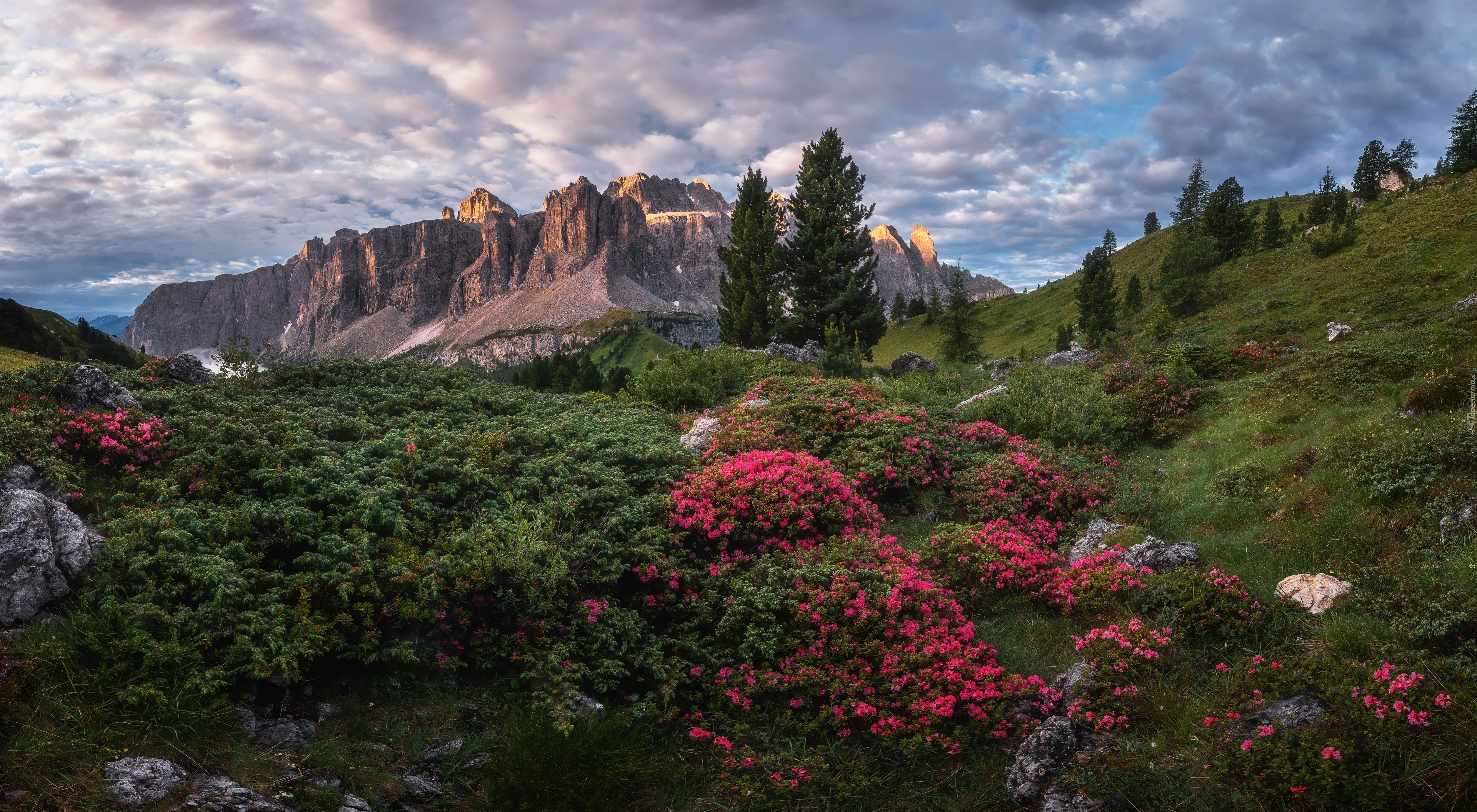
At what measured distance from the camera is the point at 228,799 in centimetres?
376

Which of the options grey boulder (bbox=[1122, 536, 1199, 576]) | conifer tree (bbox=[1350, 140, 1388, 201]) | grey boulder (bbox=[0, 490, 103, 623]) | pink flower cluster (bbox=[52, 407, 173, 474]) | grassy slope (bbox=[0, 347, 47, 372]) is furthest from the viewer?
conifer tree (bbox=[1350, 140, 1388, 201])

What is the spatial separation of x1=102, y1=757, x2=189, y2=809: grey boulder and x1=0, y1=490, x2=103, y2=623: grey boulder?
1.87m

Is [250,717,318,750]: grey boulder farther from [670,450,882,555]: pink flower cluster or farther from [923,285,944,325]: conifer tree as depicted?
[923,285,944,325]: conifer tree

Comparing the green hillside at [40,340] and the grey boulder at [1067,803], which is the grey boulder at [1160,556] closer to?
the grey boulder at [1067,803]

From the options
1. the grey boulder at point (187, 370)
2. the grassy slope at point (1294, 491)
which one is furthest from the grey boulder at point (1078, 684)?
the grey boulder at point (187, 370)

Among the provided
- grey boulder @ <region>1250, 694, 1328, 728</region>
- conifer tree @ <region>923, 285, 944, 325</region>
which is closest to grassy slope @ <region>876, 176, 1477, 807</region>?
grey boulder @ <region>1250, 694, 1328, 728</region>

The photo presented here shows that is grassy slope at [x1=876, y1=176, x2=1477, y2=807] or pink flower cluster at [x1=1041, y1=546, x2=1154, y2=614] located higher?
grassy slope at [x1=876, y1=176, x2=1477, y2=807]

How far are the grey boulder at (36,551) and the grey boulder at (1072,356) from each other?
31.2 meters

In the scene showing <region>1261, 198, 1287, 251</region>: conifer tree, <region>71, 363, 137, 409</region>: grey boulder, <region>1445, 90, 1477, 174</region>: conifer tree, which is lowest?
<region>71, 363, 137, 409</region>: grey boulder

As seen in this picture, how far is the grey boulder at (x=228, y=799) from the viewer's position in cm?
367

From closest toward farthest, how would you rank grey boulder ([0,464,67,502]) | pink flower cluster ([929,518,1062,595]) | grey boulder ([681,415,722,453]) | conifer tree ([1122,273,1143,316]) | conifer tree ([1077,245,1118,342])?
1. grey boulder ([0,464,67,502])
2. pink flower cluster ([929,518,1062,595])
3. grey boulder ([681,415,722,453])
4. conifer tree ([1077,245,1118,342])
5. conifer tree ([1122,273,1143,316])

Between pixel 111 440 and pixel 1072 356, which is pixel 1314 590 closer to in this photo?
pixel 111 440

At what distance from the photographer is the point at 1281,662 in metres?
5.04

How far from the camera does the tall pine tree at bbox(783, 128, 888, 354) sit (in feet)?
102
